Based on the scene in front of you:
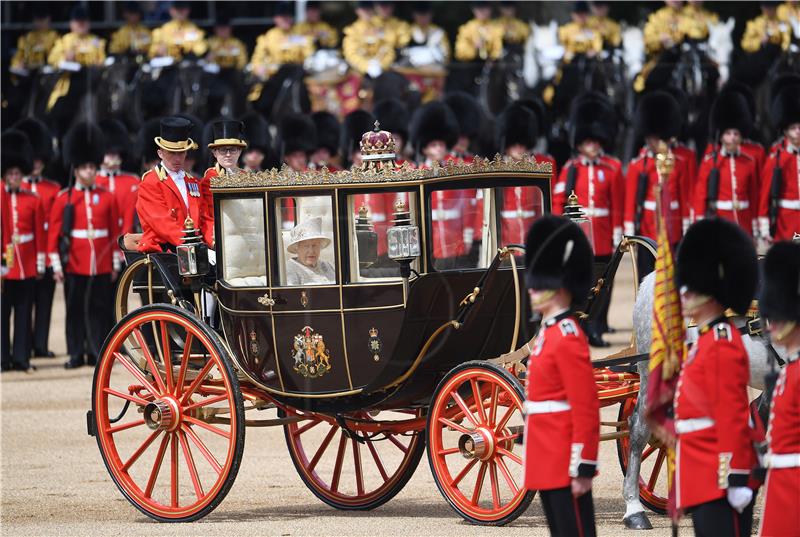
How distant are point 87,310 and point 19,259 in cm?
64

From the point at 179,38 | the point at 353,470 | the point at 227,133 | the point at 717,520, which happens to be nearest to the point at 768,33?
the point at 179,38

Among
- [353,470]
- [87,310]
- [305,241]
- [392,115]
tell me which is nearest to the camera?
[305,241]

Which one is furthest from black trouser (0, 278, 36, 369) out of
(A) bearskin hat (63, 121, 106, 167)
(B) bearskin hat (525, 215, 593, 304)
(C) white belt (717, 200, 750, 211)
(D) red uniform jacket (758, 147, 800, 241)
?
(B) bearskin hat (525, 215, 593, 304)

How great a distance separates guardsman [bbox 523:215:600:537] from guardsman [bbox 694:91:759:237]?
6.83 metres

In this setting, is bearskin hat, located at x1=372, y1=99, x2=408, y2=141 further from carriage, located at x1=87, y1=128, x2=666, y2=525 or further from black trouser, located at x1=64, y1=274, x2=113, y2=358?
carriage, located at x1=87, y1=128, x2=666, y2=525

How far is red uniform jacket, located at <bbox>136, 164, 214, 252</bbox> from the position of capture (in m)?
7.43

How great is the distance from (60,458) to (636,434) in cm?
326

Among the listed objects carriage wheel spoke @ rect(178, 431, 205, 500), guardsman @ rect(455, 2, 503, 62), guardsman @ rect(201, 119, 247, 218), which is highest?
guardsman @ rect(455, 2, 503, 62)

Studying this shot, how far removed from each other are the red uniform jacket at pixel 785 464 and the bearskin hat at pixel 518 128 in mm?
9071

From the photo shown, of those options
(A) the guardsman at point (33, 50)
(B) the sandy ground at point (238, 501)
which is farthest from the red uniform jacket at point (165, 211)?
(A) the guardsman at point (33, 50)

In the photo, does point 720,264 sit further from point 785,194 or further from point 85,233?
point 85,233

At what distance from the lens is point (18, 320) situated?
1258 centimetres

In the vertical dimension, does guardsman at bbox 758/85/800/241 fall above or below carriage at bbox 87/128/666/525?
above

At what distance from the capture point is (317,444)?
29.1ft
